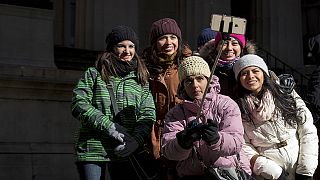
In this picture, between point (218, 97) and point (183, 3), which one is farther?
point (183, 3)

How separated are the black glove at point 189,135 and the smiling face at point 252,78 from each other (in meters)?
0.88

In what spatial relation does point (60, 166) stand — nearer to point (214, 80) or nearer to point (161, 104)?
point (161, 104)

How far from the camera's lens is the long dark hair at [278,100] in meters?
4.85

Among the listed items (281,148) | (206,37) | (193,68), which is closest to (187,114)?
(193,68)

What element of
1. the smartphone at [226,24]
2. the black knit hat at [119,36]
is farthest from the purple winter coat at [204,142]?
the black knit hat at [119,36]

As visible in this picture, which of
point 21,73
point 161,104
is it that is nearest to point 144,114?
point 161,104

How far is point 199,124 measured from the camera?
4129 millimetres

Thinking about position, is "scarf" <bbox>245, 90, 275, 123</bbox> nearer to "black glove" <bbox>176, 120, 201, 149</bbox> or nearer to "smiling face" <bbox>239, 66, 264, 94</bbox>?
"smiling face" <bbox>239, 66, 264, 94</bbox>

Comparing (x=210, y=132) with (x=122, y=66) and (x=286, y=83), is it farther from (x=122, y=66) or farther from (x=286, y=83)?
(x=122, y=66)

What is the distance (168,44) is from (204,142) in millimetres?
1209

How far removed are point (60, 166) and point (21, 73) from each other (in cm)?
160

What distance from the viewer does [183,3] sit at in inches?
552

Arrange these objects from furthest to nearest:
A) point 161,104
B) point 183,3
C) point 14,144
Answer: point 183,3
point 14,144
point 161,104

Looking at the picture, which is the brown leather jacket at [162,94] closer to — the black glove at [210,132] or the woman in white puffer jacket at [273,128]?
the woman in white puffer jacket at [273,128]
